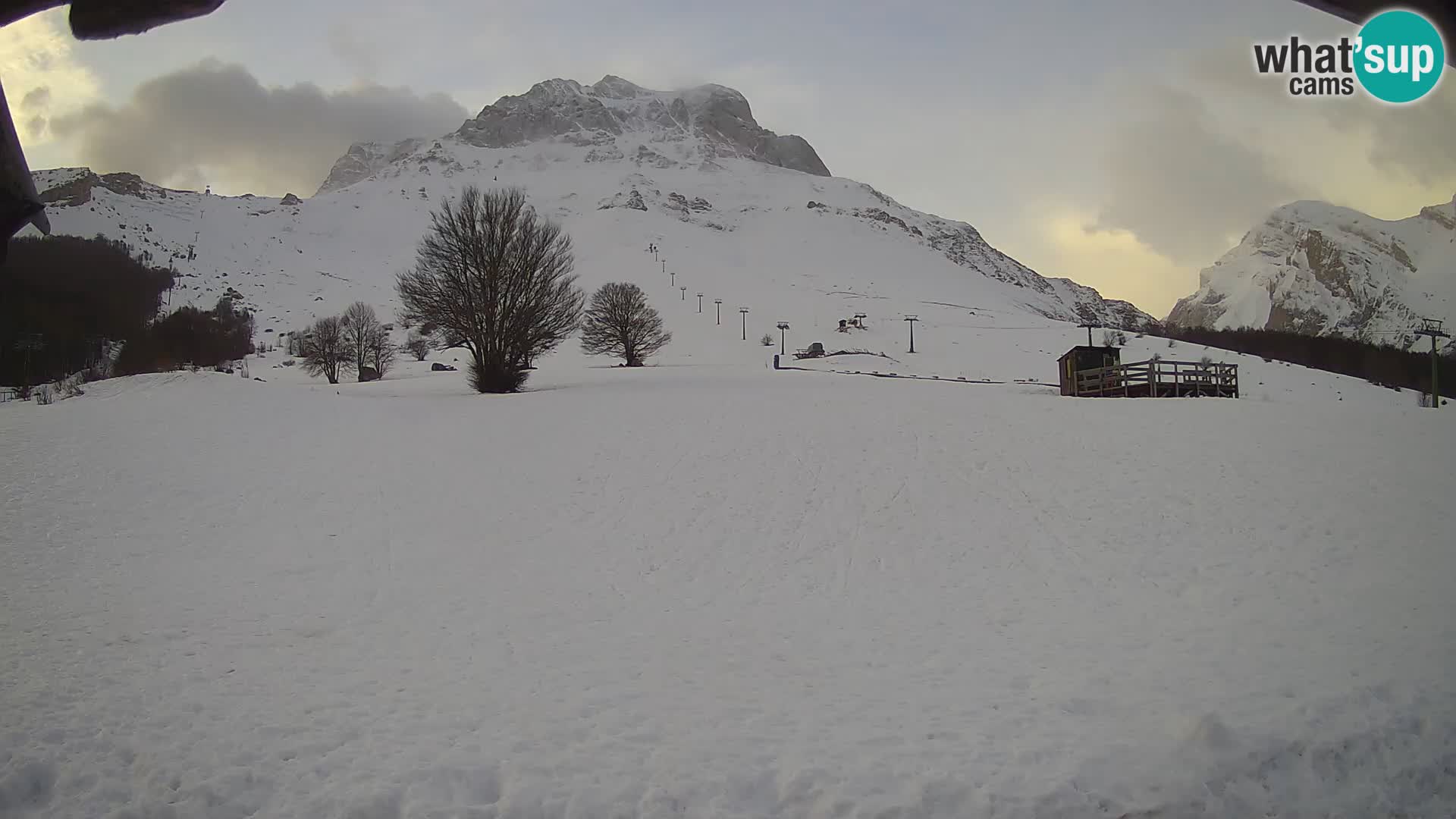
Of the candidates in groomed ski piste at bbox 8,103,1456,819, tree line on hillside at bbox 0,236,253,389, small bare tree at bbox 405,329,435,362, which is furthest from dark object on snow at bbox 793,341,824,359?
tree line on hillside at bbox 0,236,253,389

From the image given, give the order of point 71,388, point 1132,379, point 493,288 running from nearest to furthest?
point 71,388, point 1132,379, point 493,288

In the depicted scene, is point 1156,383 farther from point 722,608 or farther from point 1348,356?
point 1348,356

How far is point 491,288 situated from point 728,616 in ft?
85.0

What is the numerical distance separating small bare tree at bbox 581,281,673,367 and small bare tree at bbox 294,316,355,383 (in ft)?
63.6

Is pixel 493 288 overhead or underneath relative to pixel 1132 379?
overhead

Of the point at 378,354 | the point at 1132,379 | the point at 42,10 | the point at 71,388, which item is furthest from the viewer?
the point at 378,354

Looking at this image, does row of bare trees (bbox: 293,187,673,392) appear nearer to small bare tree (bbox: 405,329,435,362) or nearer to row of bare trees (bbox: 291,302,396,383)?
row of bare trees (bbox: 291,302,396,383)

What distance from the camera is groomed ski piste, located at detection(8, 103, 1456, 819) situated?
6586mm

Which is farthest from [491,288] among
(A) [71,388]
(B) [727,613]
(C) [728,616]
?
(C) [728,616]

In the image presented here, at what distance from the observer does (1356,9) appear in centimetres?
165

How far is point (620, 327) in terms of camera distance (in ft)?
186

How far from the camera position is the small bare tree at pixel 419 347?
77.7 m

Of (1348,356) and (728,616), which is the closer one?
(728,616)

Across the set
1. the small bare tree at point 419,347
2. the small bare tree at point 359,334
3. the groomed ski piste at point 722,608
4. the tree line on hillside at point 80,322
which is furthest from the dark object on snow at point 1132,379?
the small bare tree at point 419,347
